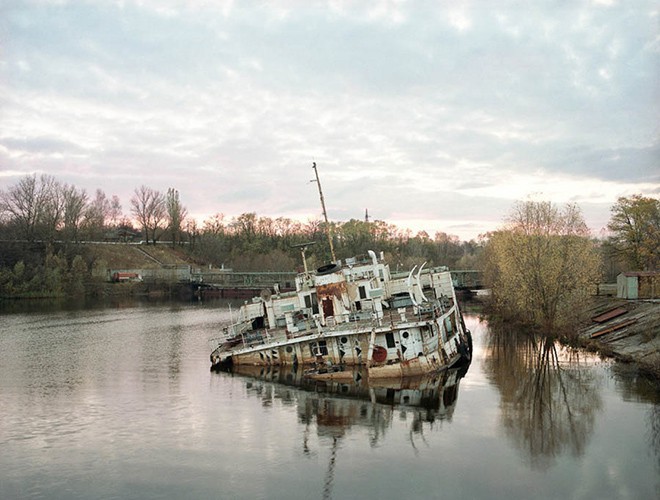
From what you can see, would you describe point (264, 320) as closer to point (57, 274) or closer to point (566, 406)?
point (566, 406)

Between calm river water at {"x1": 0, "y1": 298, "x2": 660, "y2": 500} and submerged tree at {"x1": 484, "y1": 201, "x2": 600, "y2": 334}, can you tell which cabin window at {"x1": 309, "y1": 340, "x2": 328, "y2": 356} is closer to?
calm river water at {"x1": 0, "y1": 298, "x2": 660, "y2": 500}

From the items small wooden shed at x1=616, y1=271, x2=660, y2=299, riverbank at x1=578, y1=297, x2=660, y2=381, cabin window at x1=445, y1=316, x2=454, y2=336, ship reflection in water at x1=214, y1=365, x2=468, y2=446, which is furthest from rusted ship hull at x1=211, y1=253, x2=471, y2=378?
small wooden shed at x1=616, y1=271, x2=660, y2=299

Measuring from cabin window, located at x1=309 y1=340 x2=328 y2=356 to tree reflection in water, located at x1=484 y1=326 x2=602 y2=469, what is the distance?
1204 cm

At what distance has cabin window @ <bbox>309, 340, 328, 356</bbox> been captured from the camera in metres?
40.4

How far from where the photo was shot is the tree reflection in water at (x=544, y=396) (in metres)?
27.0

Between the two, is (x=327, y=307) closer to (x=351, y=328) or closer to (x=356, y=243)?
(x=351, y=328)

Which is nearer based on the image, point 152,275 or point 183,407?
point 183,407

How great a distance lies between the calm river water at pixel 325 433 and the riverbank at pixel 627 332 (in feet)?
6.81

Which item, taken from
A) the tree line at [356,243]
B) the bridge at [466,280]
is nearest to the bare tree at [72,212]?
the tree line at [356,243]

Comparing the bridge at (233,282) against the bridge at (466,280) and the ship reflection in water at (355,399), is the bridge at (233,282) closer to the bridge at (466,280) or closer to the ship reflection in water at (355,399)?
the bridge at (466,280)

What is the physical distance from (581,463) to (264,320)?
88.4 feet

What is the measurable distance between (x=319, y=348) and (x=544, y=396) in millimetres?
15085

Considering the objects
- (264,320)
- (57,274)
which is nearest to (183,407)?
(264,320)

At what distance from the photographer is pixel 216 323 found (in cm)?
7644
